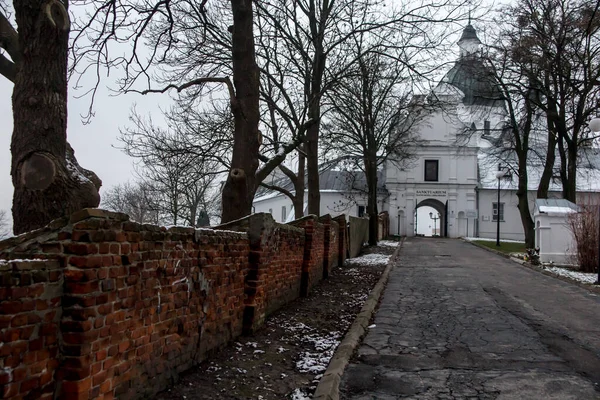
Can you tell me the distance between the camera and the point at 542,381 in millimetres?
5199

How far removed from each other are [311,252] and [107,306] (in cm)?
753

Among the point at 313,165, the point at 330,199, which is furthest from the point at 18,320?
the point at 330,199

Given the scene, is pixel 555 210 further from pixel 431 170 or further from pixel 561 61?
pixel 431 170

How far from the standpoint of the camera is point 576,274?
50.5 ft

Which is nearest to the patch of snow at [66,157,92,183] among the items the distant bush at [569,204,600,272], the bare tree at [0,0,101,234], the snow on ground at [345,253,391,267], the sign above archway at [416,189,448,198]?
the bare tree at [0,0,101,234]

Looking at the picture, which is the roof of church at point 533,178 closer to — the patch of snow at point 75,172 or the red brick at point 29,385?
the patch of snow at point 75,172

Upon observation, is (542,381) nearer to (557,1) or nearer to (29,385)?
(29,385)

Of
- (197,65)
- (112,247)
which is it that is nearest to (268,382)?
(112,247)

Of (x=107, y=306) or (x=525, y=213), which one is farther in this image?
(x=525, y=213)

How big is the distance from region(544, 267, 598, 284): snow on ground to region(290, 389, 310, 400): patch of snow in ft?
38.0

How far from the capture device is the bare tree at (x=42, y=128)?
18.7 ft

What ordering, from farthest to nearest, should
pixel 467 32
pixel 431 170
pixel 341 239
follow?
pixel 431 170
pixel 467 32
pixel 341 239

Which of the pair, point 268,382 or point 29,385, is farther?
point 268,382

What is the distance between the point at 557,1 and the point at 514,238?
3005 centimetres
